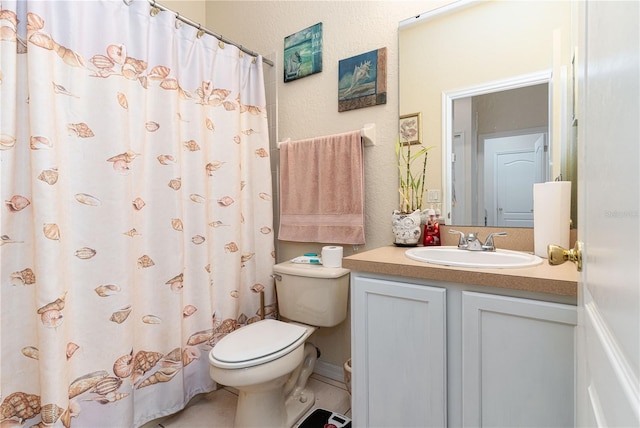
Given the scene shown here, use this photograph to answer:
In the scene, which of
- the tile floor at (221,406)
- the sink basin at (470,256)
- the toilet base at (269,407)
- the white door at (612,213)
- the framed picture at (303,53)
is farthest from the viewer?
the framed picture at (303,53)

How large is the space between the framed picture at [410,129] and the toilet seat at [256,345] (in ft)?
3.44

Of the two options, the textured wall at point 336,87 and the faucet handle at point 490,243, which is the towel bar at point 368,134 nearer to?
the textured wall at point 336,87

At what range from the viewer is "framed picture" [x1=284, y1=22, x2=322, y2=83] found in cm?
180

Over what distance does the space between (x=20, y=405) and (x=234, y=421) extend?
2.69ft

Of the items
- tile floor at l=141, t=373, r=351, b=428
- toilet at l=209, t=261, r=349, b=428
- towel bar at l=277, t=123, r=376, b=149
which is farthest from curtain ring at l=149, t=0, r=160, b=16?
tile floor at l=141, t=373, r=351, b=428

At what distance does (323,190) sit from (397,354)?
0.93 metres

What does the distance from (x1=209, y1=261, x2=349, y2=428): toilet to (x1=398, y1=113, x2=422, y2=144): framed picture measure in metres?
0.73

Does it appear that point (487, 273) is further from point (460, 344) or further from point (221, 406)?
point (221, 406)

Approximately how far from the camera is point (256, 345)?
1.33 m

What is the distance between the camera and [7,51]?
1.01 meters

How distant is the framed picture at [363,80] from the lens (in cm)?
159

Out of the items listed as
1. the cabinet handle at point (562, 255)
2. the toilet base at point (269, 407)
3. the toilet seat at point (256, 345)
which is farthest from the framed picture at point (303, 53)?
the toilet base at point (269, 407)

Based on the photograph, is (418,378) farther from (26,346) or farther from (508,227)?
(26,346)

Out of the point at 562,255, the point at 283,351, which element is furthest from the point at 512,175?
the point at 283,351
